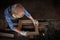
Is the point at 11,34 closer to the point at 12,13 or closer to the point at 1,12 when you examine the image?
the point at 12,13

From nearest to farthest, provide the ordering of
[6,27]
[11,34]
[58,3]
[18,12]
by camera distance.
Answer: [18,12], [11,34], [6,27], [58,3]

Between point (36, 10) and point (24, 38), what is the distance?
0.84 m

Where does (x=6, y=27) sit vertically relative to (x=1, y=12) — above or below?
below

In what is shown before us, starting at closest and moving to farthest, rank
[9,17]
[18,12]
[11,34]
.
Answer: [18,12]
[9,17]
[11,34]

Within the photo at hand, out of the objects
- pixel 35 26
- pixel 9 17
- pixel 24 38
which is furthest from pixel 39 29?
pixel 9 17

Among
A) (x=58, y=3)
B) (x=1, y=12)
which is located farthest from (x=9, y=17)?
(x=58, y=3)

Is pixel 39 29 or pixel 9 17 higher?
pixel 9 17

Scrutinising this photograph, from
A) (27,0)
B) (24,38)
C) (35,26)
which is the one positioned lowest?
(24,38)

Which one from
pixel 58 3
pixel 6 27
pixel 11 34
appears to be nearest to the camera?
pixel 11 34

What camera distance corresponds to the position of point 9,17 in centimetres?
220

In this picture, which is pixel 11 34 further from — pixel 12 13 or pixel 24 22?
pixel 12 13

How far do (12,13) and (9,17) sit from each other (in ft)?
0.60

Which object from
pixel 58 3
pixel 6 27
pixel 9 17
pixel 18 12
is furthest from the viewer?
pixel 58 3

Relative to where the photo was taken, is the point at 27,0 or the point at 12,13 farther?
the point at 27,0
